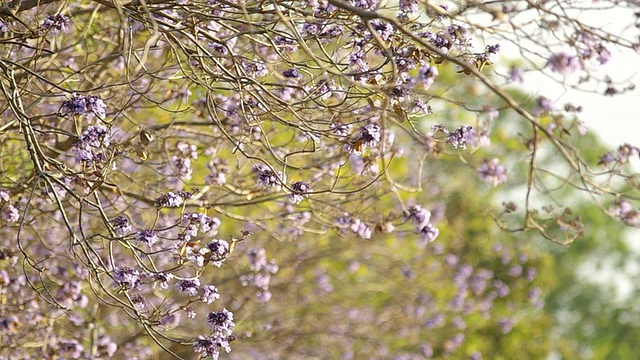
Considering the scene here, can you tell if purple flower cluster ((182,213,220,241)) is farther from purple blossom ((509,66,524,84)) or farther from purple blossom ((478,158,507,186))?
purple blossom ((509,66,524,84))

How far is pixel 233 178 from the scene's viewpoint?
5.22 m

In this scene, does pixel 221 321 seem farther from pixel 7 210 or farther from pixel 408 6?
pixel 408 6

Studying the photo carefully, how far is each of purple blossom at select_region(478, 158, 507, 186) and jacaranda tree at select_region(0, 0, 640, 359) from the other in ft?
0.30

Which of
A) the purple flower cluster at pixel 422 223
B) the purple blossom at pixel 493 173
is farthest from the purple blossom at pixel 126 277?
the purple blossom at pixel 493 173

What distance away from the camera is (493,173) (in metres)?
4.06

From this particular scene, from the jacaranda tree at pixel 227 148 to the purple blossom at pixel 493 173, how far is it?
Result: 0.30ft

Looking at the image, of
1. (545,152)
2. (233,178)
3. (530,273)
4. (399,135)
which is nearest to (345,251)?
(399,135)

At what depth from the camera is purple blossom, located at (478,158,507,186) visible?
4.05m

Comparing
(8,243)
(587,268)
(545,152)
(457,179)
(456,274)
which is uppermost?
(545,152)

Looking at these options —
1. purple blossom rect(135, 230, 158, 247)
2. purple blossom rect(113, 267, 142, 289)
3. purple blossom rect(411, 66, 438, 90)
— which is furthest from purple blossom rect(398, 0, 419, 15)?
purple blossom rect(113, 267, 142, 289)

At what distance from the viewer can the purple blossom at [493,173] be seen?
13.3ft

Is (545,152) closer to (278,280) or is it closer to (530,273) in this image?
(530,273)

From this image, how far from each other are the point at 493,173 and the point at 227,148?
2.41 m

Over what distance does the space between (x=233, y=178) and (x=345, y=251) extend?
146 inches
